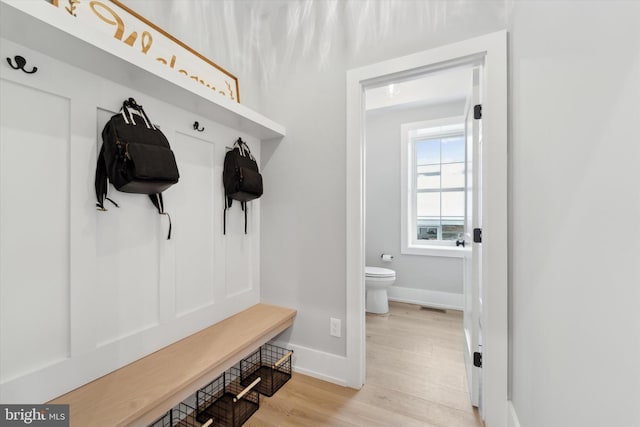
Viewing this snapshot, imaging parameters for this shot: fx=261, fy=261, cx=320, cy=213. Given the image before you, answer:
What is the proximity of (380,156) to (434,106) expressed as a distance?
891mm

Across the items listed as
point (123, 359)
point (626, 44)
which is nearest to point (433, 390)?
point (123, 359)

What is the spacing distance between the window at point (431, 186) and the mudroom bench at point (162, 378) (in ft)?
8.25

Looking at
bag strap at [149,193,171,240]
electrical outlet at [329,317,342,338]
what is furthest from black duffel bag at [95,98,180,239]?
electrical outlet at [329,317,342,338]

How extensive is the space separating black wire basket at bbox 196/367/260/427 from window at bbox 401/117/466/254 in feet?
8.25

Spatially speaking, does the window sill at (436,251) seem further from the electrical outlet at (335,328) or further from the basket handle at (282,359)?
the basket handle at (282,359)

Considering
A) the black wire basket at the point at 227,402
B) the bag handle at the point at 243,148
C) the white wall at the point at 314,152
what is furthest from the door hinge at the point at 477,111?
the black wire basket at the point at 227,402

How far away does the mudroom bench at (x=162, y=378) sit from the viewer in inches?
36.6

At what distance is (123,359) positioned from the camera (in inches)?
47.1

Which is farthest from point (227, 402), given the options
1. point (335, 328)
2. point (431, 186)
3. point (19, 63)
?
point (431, 186)

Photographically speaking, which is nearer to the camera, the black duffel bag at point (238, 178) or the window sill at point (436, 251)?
the black duffel bag at point (238, 178)

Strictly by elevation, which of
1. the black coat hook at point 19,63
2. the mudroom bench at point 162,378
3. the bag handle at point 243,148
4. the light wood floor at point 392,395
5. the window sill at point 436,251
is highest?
the black coat hook at point 19,63

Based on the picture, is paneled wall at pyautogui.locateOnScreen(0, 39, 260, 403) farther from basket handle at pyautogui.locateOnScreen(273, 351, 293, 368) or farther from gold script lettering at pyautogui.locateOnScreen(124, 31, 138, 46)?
basket handle at pyautogui.locateOnScreen(273, 351, 293, 368)

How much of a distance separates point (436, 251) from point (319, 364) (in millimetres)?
2147

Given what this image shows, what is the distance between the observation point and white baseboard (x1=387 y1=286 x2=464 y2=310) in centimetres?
316
